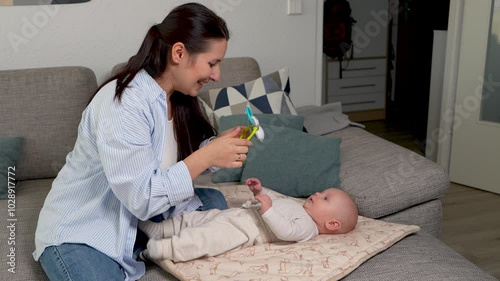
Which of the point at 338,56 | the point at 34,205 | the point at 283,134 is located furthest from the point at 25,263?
the point at 338,56

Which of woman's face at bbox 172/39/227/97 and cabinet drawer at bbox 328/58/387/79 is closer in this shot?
woman's face at bbox 172/39/227/97

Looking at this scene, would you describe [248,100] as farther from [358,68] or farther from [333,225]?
[358,68]

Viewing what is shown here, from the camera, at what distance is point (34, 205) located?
1.87 m

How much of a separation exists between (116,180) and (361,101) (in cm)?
389

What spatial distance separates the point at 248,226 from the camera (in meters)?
1.55

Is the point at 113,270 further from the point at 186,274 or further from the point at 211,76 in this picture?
the point at 211,76

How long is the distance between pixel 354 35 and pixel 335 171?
10.3 feet

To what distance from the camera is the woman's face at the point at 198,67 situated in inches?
54.5

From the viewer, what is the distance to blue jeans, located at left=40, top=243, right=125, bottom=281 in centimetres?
130
